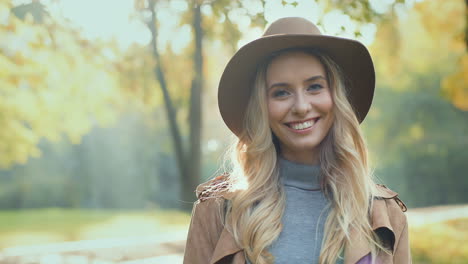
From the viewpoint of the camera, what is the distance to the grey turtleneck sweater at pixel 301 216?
2.24m

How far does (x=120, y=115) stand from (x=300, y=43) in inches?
991

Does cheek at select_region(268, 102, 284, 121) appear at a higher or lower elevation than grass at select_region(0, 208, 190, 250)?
lower

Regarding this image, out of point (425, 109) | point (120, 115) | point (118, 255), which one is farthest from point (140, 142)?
point (118, 255)

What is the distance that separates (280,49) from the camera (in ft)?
7.77

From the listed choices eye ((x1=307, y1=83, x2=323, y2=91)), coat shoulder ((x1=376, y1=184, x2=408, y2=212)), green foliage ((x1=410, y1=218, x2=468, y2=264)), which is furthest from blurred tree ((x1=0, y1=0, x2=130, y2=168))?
green foliage ((x1=410, y1=218, x2=468, y2=264))

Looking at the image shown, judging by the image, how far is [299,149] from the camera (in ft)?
7.81

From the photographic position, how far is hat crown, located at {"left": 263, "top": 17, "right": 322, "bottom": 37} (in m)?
2.37

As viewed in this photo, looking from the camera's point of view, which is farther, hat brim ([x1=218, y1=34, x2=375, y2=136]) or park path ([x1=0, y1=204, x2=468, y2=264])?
park path ([x1=0, y1=204, x2=468, y2=264])

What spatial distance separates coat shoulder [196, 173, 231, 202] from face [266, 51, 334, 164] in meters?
0.35

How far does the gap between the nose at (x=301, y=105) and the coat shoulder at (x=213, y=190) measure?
49 cm

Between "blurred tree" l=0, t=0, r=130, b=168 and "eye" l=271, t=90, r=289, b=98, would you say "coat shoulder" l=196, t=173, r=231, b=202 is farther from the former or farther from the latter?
"blurred tree" l=0, t=0, r=130, b=168

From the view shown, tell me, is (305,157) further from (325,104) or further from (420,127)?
(420,127)

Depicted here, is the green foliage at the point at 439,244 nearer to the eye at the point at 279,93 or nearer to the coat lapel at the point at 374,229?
the coat lapel at the point at 374,229

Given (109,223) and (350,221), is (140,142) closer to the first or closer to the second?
(109,223)
